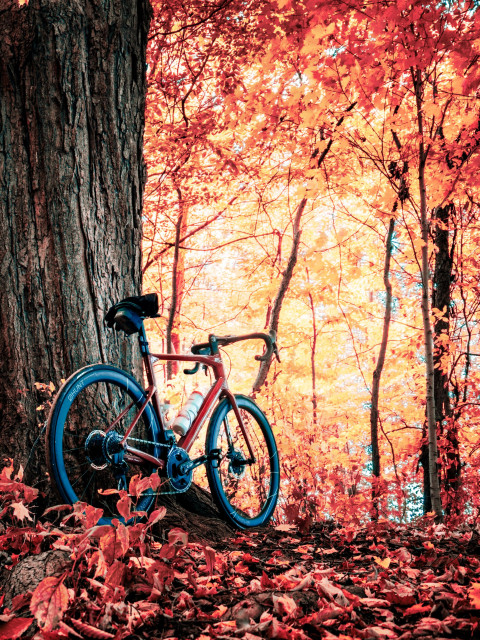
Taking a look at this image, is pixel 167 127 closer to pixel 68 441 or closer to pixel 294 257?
pixel 294 257

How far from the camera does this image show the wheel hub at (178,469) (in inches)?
126

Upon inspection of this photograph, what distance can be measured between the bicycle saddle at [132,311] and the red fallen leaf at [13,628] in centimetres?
172

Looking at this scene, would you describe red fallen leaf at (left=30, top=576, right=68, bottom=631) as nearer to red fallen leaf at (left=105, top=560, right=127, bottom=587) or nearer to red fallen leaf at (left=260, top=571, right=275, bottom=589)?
red fallen leaf at (left=105, top=560, right=127, bottom=587)

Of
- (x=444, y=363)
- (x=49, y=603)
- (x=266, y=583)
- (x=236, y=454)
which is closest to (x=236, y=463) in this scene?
(x=236, y=454)

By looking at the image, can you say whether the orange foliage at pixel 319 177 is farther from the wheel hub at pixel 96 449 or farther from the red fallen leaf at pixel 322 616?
the red fallen leaf at pixel 322 616

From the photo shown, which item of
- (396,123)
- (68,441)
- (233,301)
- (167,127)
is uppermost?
(167,127)

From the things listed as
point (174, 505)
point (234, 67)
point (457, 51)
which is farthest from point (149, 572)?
point (234, 67)

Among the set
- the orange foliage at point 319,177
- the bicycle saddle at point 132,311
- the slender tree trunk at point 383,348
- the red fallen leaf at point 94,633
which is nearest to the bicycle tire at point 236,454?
the orange foliage at point 319,177

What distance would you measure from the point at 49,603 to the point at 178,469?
1.80 metres

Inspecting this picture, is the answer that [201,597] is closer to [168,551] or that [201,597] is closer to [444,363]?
[168,551]

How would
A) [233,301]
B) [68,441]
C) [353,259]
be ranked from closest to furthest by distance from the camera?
[68,441] < [353,259] < [233,301]

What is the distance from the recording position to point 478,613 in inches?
67.9

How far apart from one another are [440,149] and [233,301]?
Answer: 864cm

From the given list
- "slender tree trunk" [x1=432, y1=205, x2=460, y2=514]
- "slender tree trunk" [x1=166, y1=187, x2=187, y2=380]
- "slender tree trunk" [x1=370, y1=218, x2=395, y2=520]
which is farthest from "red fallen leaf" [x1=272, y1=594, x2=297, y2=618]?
"slender tree trunk" [x1=166, y1=187, x2=187, y2=380]
